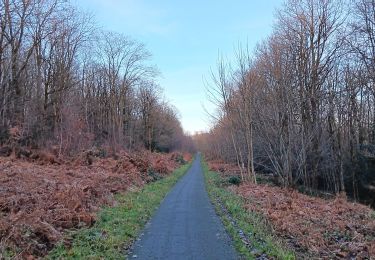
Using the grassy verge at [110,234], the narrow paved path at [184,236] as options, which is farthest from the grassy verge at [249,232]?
the grassy verge at [110,234]

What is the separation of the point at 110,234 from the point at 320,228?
19.8 ft

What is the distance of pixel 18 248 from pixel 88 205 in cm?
522

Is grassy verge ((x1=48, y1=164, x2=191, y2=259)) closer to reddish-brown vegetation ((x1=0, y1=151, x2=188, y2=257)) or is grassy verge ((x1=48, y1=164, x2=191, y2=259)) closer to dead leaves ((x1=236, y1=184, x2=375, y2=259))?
reddish-brown vegetation ((x1=0, y1=151, x2=188, y2=257))

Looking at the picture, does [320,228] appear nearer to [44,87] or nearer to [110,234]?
[110,234]

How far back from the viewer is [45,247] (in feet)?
25.9

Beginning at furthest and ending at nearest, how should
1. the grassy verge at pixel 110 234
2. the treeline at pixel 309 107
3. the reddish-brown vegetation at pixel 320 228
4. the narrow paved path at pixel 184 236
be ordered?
the treeline at pixel 309 107 → the reddish-brown vegetation at pixel 320 228 → the narrow paved path at pixel 184 236 → the grassy verge at pixel 110 234

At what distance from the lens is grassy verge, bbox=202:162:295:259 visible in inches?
309

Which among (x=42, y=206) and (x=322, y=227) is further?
(x=322, y=227)

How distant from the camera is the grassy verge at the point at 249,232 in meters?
7.84

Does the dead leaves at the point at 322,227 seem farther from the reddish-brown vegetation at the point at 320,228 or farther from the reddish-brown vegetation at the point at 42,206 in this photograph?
the reddish-brown vegetation at the point at 42,206

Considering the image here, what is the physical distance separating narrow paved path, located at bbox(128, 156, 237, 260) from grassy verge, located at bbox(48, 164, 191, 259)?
0.32m

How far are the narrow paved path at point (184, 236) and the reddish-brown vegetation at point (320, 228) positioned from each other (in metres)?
1.73

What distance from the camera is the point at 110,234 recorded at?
9430 millimetres

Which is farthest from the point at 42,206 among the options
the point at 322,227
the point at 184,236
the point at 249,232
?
the point at 322,227
